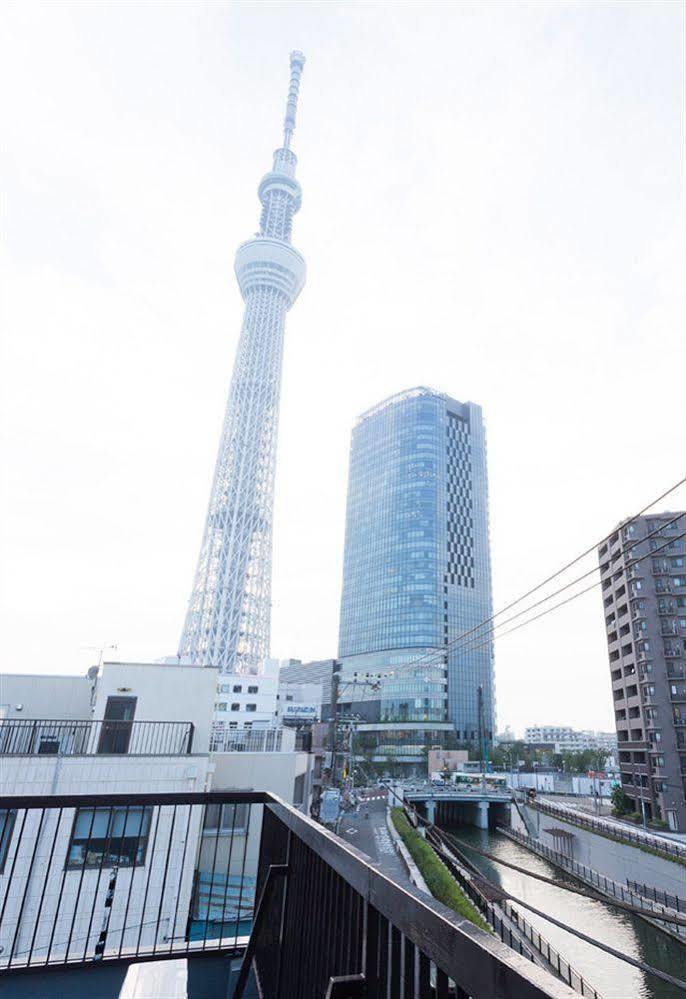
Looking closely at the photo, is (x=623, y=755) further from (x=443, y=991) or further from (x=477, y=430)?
(x=477, y=430)

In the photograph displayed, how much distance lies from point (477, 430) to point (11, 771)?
120866 mm

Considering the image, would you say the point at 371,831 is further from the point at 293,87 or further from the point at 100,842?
the point at 293,87

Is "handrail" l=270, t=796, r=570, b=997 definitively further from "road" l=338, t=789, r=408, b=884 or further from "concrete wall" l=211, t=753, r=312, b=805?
"road" l=338, t=789, r=408, b=884

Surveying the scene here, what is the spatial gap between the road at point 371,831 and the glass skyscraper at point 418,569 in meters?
42.0

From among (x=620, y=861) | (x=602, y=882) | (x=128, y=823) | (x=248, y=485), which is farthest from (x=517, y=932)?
(x=248, y=485)

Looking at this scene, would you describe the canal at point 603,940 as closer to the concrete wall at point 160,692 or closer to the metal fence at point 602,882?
the metal fence at point 602,882

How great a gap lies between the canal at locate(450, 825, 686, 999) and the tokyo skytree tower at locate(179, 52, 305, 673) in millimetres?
56786

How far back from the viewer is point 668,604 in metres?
47.9

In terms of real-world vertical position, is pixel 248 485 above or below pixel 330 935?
above

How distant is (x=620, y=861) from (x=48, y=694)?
31.8m

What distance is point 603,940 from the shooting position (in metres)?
23.1

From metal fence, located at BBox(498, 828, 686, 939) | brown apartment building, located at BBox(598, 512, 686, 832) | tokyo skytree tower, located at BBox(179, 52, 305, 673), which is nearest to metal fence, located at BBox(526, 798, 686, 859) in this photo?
metal fence, located at BBox(498, 828, 686, 939)

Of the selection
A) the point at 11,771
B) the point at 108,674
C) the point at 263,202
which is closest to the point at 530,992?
the point at 11,771

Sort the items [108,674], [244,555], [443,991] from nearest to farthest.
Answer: [443,991] < [108,674] < [244,555]
